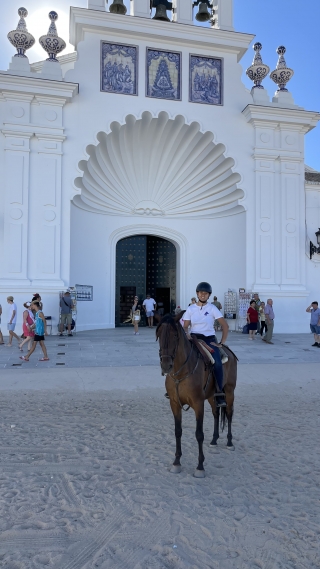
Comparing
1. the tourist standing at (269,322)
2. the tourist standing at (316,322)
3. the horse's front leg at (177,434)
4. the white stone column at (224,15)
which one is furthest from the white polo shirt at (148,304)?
the horse's front leg at (177,434)

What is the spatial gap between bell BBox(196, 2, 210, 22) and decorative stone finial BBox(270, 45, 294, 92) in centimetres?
331

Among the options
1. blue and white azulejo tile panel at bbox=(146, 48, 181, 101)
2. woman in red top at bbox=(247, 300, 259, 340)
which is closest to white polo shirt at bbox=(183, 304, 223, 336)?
woman in red top at bbox=(247, 300, 259, 340)

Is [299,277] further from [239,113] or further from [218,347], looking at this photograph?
[218,347]

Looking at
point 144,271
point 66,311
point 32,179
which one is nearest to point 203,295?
point 66,311

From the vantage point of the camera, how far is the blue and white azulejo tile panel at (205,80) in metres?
17.7

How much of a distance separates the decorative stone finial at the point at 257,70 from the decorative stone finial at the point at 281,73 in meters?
0.47

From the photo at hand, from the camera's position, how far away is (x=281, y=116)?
17703 mm

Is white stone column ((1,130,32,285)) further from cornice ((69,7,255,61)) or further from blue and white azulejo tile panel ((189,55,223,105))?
blue and white azulejo tile panel ((189,55,223,105))

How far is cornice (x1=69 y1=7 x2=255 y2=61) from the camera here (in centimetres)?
1642

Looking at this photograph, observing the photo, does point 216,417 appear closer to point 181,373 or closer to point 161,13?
point 181,373

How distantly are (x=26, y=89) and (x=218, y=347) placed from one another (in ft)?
45.6

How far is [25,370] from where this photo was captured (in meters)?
9.41

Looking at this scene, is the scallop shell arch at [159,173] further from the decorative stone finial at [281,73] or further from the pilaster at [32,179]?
the decorative stone finial at [281,73]

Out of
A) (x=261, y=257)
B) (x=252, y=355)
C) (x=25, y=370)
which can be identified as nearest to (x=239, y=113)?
(x=261, y=257)
